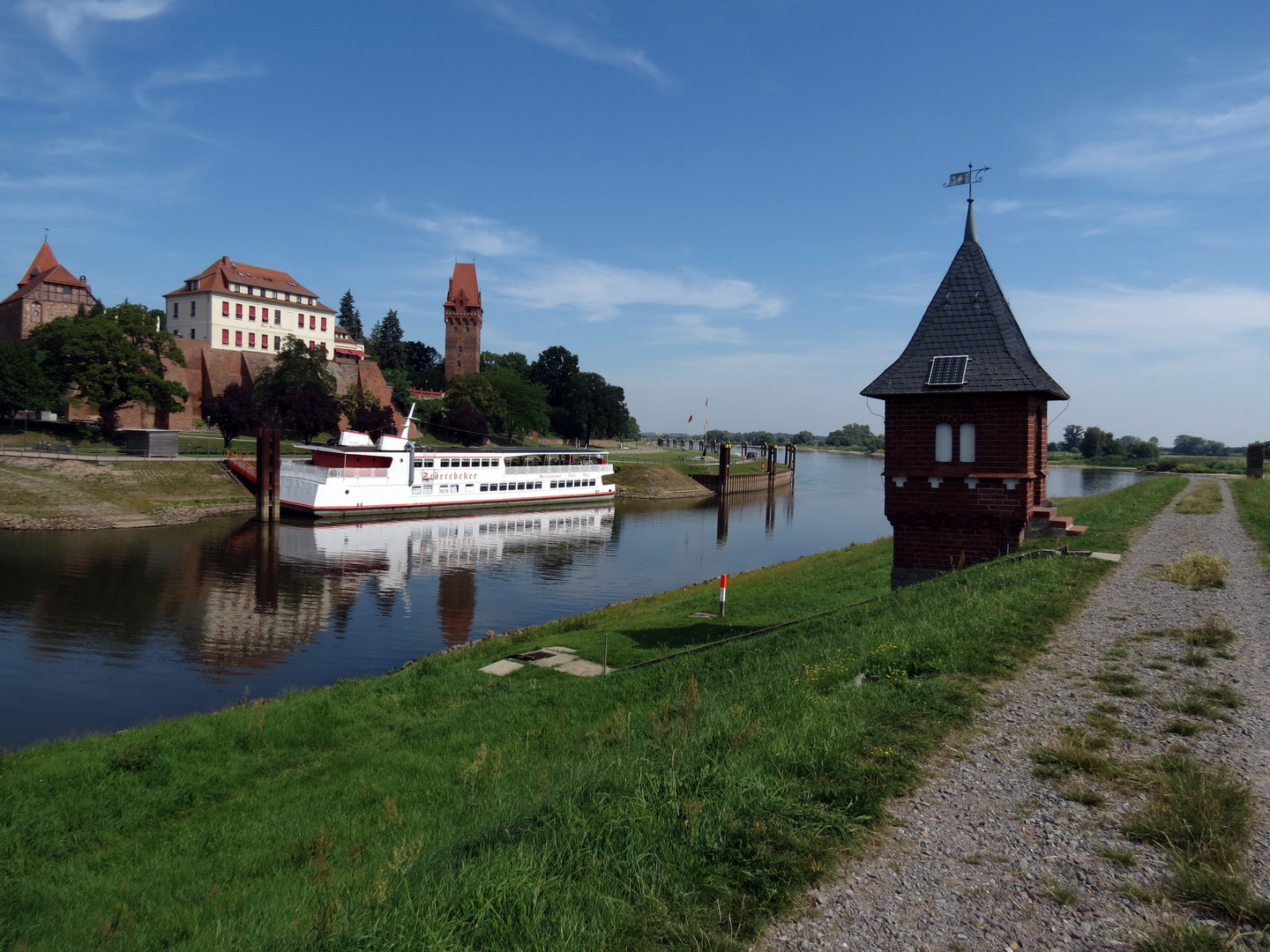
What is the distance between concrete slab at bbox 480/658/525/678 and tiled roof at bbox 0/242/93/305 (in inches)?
3646

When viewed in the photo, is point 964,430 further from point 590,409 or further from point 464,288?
point 464,288

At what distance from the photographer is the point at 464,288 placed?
385ft

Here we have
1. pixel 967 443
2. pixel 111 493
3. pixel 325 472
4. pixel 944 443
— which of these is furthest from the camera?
pixel 325 472

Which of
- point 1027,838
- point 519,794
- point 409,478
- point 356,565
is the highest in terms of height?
point 409,478

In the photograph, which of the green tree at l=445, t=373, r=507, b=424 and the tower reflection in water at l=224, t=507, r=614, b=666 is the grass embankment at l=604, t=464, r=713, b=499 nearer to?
the tower reflection in water at l=224, t=507, r=614, b=666

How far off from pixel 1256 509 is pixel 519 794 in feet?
104

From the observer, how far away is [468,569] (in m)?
36.4

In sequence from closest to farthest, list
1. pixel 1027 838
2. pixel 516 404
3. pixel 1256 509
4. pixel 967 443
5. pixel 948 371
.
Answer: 1. pixel 1027 838
2. pixel 967 443
3. pixel 948 371
4. pixel 1256 509
5. pixel 516 404

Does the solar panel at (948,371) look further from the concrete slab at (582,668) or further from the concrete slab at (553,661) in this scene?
the concrete slab at (553,661)

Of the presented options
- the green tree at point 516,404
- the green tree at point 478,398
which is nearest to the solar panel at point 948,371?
the green tree at point 478,398

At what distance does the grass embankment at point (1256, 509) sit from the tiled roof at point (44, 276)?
340ft

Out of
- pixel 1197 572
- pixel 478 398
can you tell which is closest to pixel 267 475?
pixel 1197 572

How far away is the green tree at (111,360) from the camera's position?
59.1 meters

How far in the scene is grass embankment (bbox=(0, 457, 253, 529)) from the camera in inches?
1656
